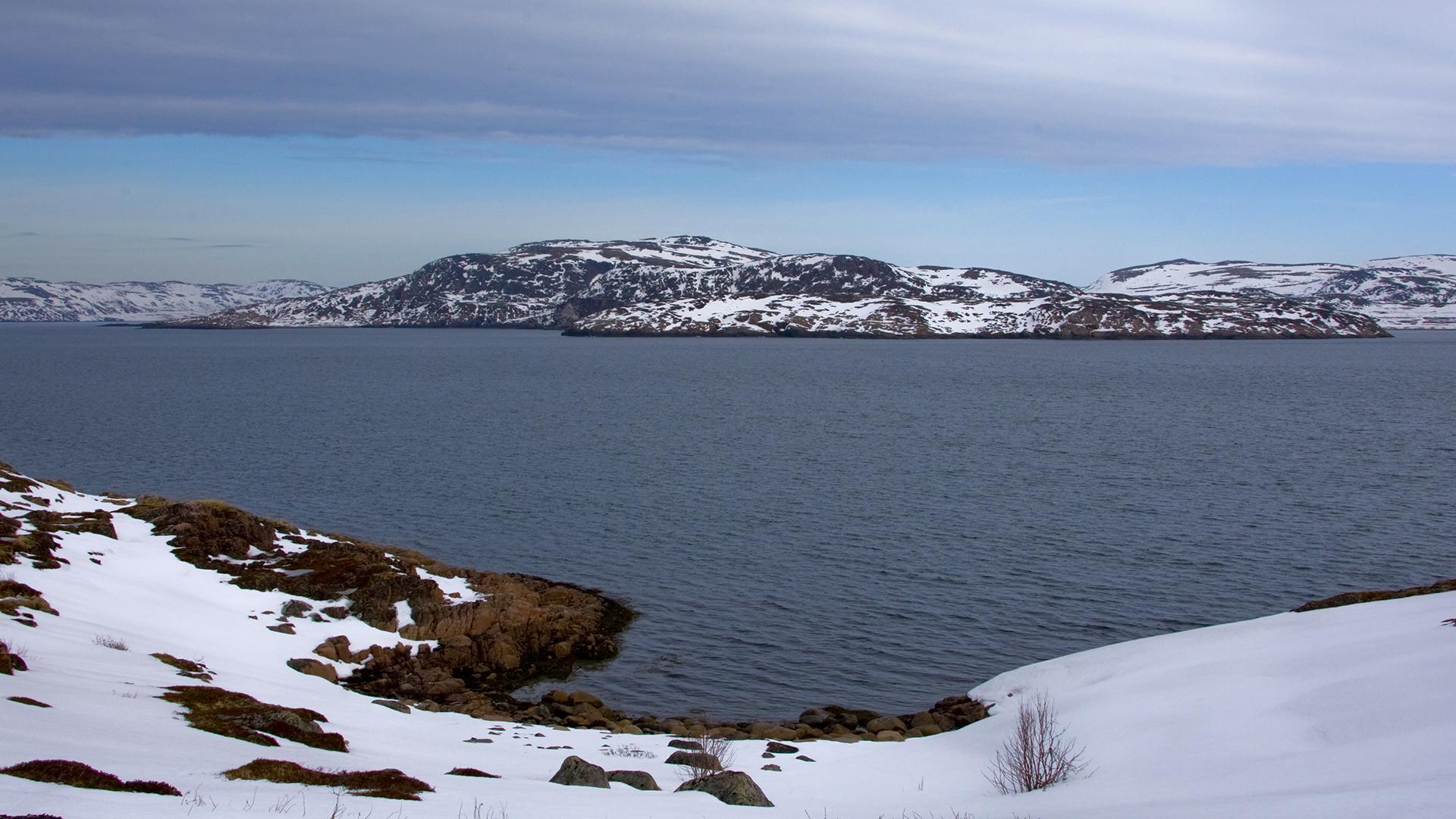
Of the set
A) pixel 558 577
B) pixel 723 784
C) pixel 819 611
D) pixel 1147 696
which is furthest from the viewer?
pixel 558 577

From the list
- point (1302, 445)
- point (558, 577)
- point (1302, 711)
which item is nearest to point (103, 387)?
Answer: point (558, 577)

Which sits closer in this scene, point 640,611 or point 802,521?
point 640,611

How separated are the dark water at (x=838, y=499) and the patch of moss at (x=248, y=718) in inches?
419

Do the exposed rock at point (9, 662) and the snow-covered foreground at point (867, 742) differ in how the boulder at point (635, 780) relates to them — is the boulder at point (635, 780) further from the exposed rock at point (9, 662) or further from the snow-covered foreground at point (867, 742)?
the exposed rock at point (9, 662)

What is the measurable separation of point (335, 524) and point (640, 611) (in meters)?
21.2

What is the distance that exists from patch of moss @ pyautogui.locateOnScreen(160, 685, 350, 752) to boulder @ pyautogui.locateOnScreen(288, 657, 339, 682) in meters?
5.41

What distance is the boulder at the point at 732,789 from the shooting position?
19.0 metres

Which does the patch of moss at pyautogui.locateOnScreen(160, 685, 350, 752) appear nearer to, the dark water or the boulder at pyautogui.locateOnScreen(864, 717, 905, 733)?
the dark water

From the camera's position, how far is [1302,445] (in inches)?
3029

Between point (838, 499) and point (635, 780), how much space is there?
129 feet

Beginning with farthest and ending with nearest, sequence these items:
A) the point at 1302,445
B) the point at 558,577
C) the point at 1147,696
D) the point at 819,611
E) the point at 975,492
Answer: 1. the point at 1302,445
2. the point at 975,492
3. the point at 558,577
4. the point at 819,611
5. the point at 1147,696

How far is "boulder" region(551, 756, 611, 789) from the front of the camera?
19.7 metres

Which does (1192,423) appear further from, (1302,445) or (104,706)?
(104,706)

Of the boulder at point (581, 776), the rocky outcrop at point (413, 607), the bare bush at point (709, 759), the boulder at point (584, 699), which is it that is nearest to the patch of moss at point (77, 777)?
the boulder at point (581, 776)
